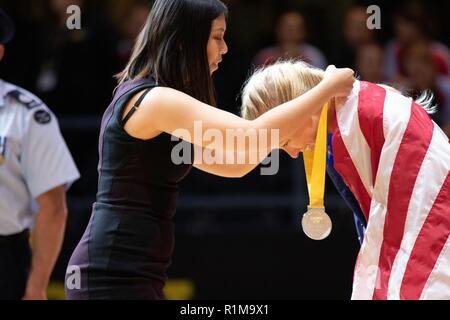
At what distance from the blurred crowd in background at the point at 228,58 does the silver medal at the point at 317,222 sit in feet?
10.8

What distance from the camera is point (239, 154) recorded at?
289 cm

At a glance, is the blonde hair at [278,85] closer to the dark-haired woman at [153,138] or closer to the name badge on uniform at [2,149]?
the dark-haired woman at [153,138]

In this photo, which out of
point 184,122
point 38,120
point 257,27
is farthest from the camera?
point 257,27

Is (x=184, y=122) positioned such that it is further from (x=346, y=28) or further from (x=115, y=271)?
(x=346, y=28)

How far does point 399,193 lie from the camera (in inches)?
104

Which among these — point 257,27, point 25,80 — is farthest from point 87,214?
point 257,27


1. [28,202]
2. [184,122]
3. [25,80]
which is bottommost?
[28,202]

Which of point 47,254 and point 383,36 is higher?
point 383,36

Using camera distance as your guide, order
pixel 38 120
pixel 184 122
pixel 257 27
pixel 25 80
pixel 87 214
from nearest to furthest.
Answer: pixel 184 122, pixel 38 120, pixel 87 214, pixel 25 80, pixel 257 27

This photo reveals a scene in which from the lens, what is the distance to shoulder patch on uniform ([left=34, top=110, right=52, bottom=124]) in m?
4.01

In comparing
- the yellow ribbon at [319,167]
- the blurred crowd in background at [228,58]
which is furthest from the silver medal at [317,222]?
the blurred crowd in background at [228,58]

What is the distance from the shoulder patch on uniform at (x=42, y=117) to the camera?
4.01 metres

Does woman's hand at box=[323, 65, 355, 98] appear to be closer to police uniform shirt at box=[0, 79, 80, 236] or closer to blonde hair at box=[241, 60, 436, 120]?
blonde hair at box=[241, 60, 436, 120]
